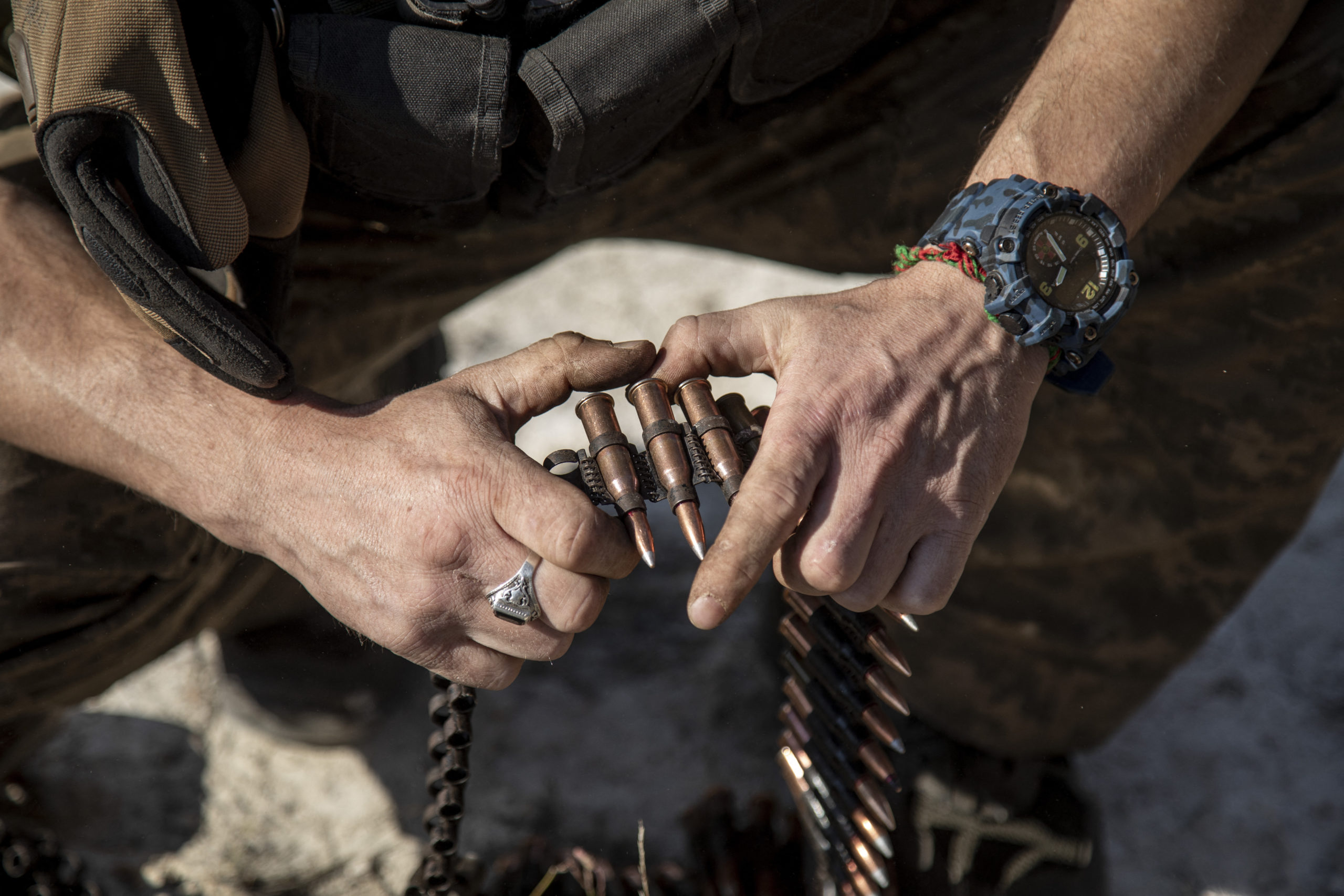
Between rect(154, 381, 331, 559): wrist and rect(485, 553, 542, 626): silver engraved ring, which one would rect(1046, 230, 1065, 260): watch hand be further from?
rect(154, 381, 331, 559): wrist

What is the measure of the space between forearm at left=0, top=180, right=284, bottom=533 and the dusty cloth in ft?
0.90

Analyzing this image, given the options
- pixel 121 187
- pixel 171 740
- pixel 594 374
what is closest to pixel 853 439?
pixel 594 374

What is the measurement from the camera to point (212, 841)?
9.46ft

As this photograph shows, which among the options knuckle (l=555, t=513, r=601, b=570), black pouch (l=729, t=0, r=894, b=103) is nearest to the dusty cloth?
black pouch (l=729, t=0, r=894, b=103)

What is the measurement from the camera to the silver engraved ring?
1.54 meters

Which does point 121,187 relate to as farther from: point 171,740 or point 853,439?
point 171,740

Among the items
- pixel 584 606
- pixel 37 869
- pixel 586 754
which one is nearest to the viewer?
pixel 584 606

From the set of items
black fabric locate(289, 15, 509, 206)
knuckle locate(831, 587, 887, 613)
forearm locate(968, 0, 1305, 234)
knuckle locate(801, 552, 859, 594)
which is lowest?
knuckle locate(831, 587, 887, 613)

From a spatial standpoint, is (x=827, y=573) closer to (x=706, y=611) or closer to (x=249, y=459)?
(x=706, y=611)

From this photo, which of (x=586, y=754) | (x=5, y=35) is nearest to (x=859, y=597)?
(x=586, y=754)

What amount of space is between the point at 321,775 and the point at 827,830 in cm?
161

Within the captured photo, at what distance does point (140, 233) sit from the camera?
1485 millimetres

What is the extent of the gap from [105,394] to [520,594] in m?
0.91

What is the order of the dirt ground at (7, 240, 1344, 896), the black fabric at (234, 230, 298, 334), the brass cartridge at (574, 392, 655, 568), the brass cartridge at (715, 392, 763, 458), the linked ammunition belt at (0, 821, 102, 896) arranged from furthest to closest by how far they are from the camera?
the dirt ground at (7, 240, 1344, 896), the linked ammunition belt at (0, 821, 102, 896), the black fabric at (234, 230, 298, 334), the brass cartridge at (715, 392, 763, 458), the brass cartridge at (574, 392, 655, 568)
